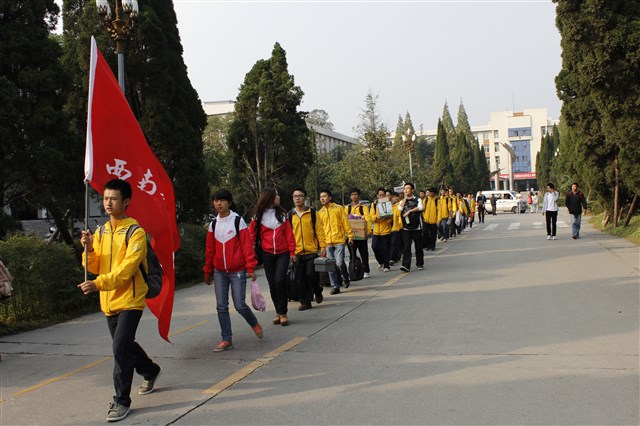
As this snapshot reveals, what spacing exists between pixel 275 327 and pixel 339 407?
3.40m

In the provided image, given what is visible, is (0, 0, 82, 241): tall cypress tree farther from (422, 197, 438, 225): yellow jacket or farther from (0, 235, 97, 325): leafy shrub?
(422, 197, 438, 225): yellow jacket

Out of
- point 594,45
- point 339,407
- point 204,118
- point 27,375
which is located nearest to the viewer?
point 339,407

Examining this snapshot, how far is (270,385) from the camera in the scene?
5.34 metres

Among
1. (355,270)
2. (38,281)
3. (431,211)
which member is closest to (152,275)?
(38,281)

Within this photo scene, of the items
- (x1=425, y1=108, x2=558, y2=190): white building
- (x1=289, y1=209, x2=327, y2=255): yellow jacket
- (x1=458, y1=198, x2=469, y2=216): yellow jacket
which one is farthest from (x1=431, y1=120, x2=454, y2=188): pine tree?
(x1=289, y1=209, x2=327, y2=255): yellow jacket

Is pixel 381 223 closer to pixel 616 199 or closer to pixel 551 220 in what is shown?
pixel 551 220

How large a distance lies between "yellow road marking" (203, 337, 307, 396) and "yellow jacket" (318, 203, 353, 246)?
400 centimetres

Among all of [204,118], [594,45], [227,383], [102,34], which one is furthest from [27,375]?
[594,45]

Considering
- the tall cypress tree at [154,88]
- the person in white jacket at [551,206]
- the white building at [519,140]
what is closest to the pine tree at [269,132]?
the tall cypress tree at [154,88]

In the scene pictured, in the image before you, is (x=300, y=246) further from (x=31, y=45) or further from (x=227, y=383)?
(x=31, y=45)

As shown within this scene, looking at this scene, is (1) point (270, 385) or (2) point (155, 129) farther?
(2) point (155, 129)

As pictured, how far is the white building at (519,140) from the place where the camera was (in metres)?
135

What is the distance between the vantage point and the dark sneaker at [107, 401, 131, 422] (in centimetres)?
459

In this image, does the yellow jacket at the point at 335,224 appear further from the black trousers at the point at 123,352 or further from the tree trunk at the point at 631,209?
the tree trunk at the point at 631,209
